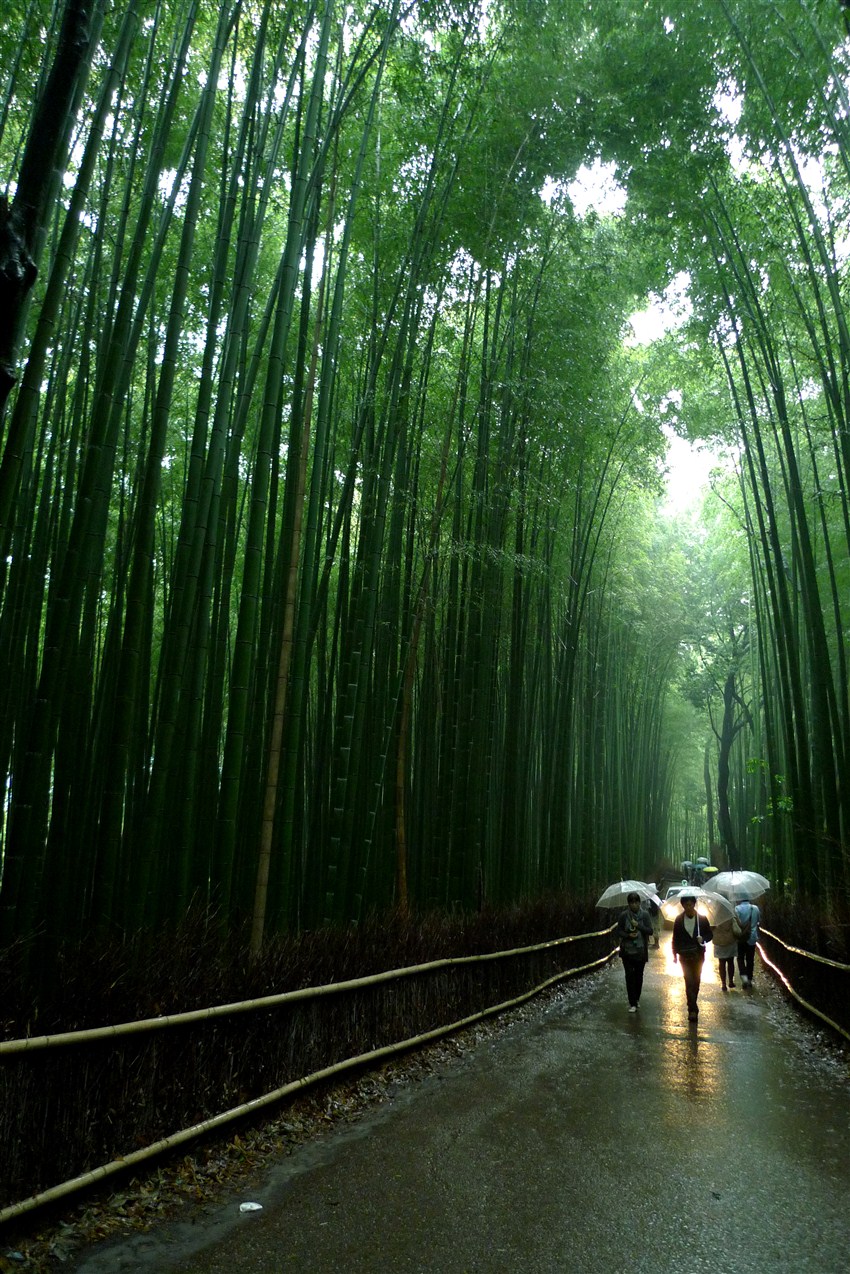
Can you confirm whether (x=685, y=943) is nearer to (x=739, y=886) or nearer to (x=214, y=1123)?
(x=739, y=886)

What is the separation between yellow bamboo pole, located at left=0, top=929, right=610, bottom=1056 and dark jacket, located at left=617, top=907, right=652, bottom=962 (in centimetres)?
163

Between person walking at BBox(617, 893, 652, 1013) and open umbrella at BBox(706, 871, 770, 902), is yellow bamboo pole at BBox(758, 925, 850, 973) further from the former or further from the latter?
person walking at BBox(617, 893, 652, 1013)

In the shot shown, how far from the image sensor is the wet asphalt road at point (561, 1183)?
2.04 meters

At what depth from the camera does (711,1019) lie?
5.85 meters

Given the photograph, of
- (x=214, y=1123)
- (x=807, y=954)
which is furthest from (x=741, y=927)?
(x=214, y=1123)

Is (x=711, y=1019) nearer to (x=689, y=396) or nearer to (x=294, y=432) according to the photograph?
(x=294, y=432)

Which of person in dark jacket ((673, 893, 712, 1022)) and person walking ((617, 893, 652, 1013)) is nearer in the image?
person in dark jacket ((673, 893, 712, 1022))

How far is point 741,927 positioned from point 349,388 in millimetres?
5246

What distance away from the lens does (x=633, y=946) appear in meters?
6.01

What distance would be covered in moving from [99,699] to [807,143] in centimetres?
495

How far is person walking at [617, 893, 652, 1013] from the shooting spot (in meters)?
5.97

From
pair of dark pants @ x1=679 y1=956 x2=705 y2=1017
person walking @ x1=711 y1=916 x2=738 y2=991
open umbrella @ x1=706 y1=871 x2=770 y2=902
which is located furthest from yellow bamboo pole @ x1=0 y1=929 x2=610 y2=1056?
open umbrella @ x1=706 y1=871 x2=770 y2=902

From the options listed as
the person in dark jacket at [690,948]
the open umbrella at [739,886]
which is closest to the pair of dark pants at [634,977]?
the person in dark jacket at [690,948]

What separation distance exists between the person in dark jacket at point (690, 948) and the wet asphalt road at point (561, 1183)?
1.14m
